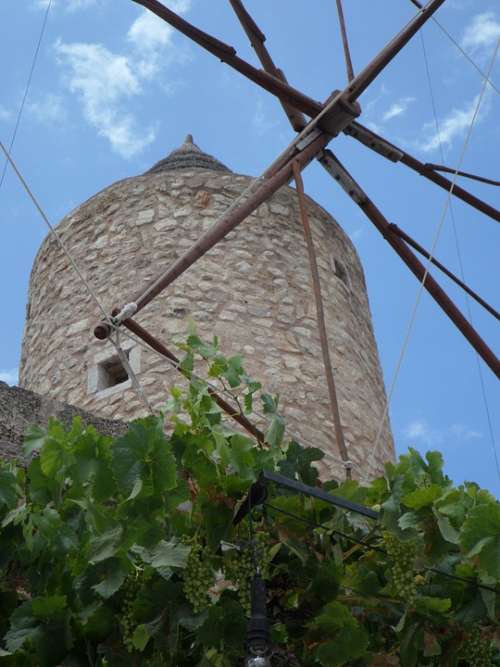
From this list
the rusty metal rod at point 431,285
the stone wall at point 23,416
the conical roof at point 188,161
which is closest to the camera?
the stone wall at point 23,416

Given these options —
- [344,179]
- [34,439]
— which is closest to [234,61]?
[344,179]

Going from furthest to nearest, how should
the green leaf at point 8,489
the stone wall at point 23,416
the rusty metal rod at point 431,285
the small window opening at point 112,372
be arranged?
the small window opening at point 112,372 → the rusty metal rod at point 431,285 → the stone wall at point 23,416 → the green leaf at point 8,489

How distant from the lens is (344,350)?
19.5 ft

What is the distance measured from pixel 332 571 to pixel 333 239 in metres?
4.46

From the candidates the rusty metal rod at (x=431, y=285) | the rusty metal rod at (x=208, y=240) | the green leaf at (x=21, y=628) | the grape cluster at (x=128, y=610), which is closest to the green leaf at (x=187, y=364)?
the grape cluster at (x=128, y=610)

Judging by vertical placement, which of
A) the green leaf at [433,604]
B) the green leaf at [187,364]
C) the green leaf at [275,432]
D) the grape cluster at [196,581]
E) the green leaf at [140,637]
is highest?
the green leaf at [187,364]

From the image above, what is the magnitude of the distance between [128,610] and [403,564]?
0.52m

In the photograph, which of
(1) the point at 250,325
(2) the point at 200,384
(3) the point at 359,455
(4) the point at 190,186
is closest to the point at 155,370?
(1) the point at 250,325

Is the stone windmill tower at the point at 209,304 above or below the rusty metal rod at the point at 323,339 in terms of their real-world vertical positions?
above

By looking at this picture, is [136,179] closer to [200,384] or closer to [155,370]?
[155,370]

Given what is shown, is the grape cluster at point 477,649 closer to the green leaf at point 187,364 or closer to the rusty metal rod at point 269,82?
the green leaf at point 187,364

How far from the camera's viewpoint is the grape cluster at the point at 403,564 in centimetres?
A: 234

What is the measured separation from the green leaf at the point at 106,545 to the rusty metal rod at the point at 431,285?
2.66 meters

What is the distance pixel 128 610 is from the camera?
7.67 ft
